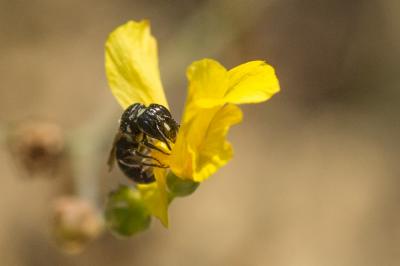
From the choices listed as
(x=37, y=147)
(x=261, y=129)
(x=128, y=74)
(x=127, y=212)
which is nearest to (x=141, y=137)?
(x=128, y=74)

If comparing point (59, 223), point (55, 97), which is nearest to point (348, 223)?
point (55, 97)

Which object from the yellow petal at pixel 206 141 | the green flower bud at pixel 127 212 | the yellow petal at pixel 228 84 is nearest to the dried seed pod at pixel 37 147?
the green flower bud at pixel 127 212

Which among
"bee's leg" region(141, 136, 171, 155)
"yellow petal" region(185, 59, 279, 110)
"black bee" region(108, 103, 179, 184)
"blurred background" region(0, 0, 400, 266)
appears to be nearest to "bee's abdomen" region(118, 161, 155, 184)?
"black bee" region(108, 103, 179, 184)

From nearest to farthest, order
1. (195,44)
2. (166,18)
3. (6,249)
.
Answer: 1. (195,44)
2. (6,249)
3. (166,18)

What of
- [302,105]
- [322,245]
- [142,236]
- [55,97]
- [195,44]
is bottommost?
[322,245]

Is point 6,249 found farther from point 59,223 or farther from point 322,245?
point 322,245

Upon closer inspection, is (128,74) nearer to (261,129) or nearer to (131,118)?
(131,118)
